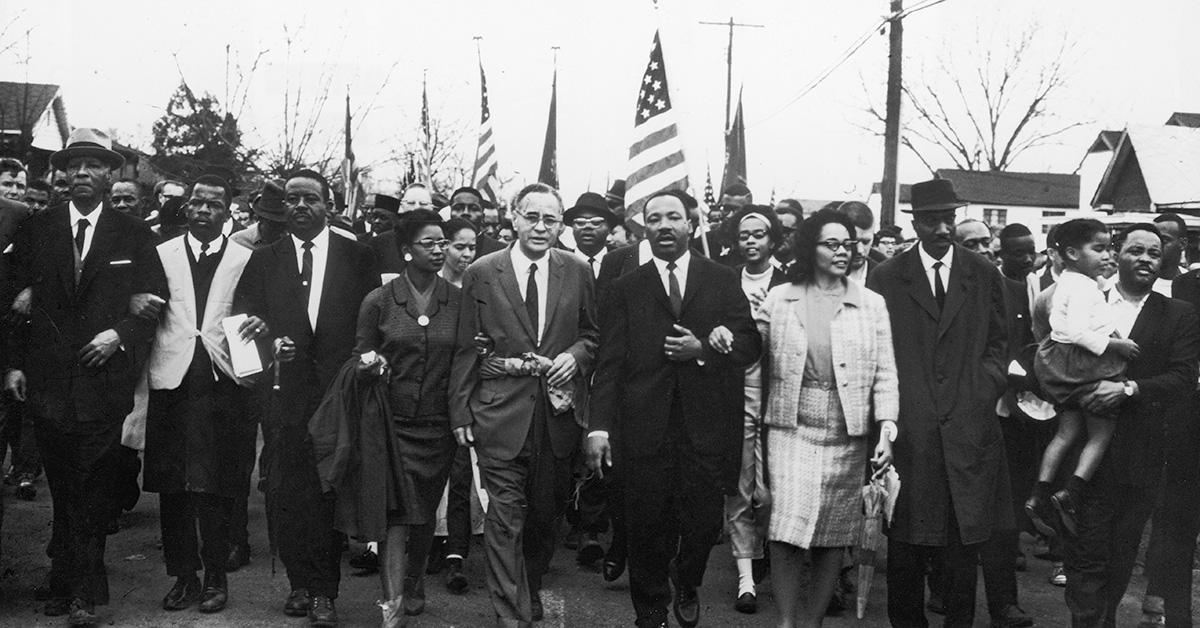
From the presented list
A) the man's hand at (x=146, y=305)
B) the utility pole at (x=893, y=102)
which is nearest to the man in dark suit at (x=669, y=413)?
the man's hand at (x=146, y=305)

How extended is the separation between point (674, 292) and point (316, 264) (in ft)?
6.67

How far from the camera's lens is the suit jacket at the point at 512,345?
6082 mm

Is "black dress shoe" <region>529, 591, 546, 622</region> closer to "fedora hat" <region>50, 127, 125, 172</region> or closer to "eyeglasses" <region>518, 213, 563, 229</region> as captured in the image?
"eyeglasses" <region>518, 213, 563, 229</region>

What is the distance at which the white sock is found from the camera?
22.6 feet

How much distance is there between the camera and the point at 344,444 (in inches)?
232

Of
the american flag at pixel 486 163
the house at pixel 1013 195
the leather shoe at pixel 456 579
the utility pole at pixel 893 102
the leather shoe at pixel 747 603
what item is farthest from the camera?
the house at pixel 1013 195

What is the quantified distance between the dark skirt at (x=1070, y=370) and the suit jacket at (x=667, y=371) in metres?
1.65

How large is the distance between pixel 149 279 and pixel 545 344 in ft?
7.82

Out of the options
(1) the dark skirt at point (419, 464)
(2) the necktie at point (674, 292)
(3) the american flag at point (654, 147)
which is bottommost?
(1) the dark skirt at point (419, 464)

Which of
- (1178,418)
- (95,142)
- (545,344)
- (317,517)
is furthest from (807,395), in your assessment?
(95,142)

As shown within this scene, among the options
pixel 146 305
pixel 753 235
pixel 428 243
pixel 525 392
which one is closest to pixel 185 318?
pixel 146 305

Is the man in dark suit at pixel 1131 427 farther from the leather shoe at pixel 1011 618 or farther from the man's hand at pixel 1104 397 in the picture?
the leather shoe at pixel 1011 618

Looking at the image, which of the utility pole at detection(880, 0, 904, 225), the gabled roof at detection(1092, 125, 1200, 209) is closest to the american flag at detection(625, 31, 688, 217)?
the gabled roof at detection(1092, 125, 1200, 209)

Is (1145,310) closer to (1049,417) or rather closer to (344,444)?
(1049,417)
